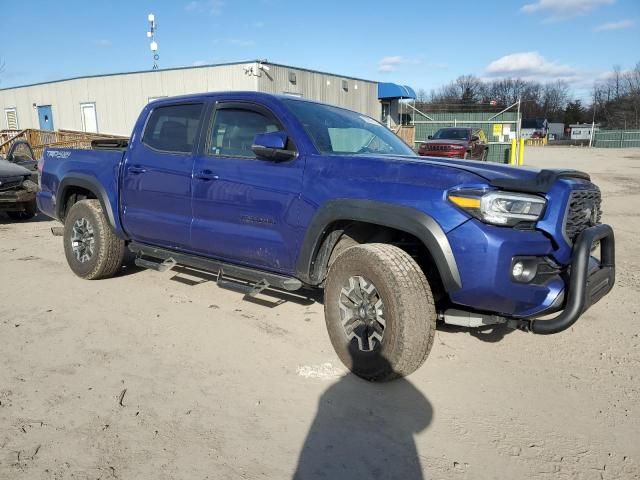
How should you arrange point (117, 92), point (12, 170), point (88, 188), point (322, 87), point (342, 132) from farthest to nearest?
point (322, 87) → point (117, 92) → point (12, 170) → point (88, 188) → point (342, 132)

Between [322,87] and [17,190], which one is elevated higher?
[322,87]

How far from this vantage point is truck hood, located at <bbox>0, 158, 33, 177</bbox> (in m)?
8.91

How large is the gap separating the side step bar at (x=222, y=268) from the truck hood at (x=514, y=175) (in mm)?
1348

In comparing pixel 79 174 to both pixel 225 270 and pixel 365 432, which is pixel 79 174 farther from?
pixel 365 432

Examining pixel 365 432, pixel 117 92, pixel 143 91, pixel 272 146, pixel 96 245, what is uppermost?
pixel 117 92

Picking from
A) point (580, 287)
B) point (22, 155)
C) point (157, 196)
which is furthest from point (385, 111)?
point (580, 287)

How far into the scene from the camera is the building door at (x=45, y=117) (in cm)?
2698

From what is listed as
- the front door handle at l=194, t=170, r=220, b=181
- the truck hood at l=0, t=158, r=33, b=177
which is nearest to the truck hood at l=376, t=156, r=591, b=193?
the front door handle at l=194, t=170, r=220, b=181

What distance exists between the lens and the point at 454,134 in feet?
62.5

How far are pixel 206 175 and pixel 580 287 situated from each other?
2.83 metres

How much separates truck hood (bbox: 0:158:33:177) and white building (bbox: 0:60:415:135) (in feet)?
34.4

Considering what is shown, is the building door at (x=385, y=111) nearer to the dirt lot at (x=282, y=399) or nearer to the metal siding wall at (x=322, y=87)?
the metal siding wall at (x=322, y=87)

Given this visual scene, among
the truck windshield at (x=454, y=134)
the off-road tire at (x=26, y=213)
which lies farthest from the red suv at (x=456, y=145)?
the off-road tire at (x=26, y=213)

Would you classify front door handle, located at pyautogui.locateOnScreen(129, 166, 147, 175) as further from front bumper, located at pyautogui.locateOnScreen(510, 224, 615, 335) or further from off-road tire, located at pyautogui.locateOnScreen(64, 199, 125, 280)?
front bumper, located at pyautogui.locateOnScreen(510, 224, 615, 335)
